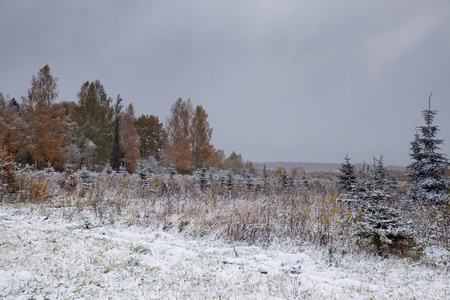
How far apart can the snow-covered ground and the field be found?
0.02 m

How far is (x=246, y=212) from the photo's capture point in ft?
21.6

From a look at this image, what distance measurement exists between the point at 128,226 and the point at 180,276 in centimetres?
353

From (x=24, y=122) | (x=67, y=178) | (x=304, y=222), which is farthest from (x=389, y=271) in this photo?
(x=24, y=122)

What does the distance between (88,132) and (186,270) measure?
26255 mm

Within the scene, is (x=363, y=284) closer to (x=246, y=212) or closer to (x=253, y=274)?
(x=253, y=274)

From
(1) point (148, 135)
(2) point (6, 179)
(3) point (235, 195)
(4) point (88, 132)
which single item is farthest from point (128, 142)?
(3) point (235, 195)

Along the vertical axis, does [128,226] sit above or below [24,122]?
below

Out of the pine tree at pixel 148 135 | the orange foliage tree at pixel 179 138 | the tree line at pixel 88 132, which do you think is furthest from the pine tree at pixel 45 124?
the pine tree at pixel 148 135

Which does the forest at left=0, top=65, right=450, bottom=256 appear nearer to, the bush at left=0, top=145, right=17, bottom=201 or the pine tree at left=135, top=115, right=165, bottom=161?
the bush at left=0, top=145, right=17, bottom=201

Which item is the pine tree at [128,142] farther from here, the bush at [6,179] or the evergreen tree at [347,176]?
the evergreen tree at [347,176]

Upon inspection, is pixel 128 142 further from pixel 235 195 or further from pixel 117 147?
pixel 235 195

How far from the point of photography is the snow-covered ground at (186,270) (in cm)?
297

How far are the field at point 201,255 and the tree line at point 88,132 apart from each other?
11987mm

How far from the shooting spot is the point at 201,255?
4.67 meters
